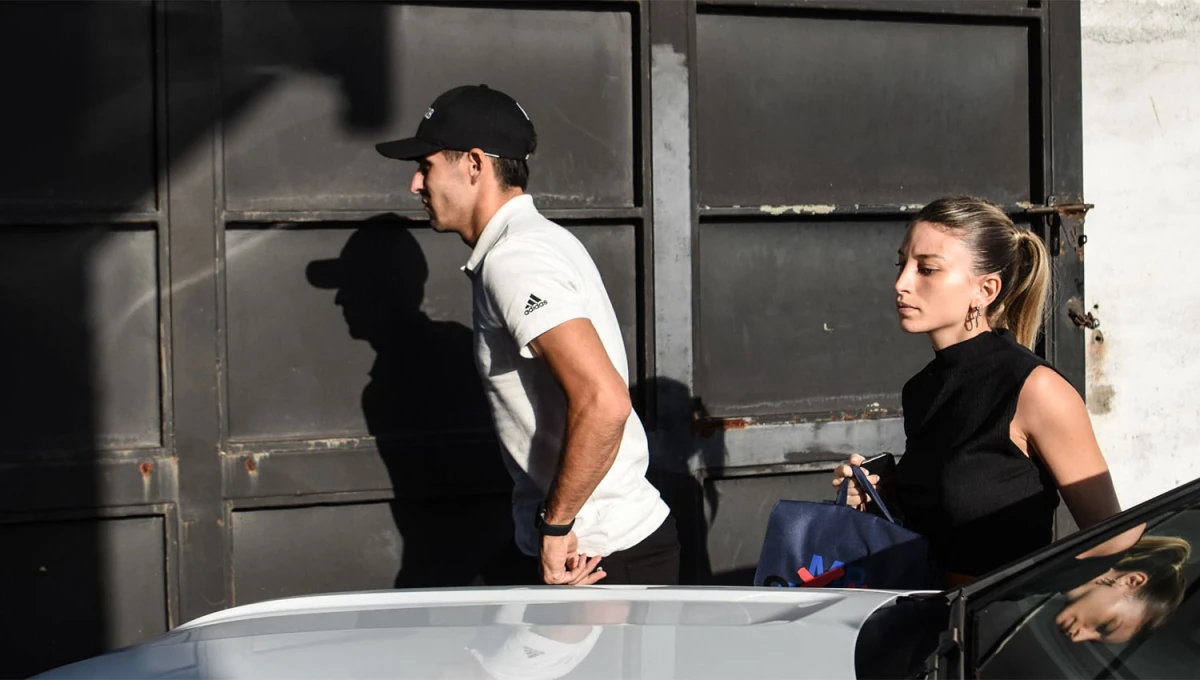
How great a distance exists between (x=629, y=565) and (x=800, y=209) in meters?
1.66

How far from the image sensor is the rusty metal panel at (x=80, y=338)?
3.38m

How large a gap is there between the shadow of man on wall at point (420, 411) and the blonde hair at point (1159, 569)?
224 cm

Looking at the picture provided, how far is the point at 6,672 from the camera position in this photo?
3.44 meters

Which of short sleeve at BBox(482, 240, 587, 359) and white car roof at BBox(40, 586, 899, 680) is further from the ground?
short sleeve at BBox(482, 240, 587, 359)

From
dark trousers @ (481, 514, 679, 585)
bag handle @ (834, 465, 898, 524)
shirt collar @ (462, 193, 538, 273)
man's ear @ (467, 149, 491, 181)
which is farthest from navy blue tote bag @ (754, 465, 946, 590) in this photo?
man's ear @ (467, 149, 491, 181)

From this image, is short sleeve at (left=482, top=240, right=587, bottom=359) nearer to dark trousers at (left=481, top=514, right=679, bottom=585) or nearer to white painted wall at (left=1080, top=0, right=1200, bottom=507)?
dark trousers at (left=481, top=514, right=679, bottom=585)

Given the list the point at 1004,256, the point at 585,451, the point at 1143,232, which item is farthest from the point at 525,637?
the point at 1143,232

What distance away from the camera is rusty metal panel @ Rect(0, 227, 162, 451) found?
338 cm

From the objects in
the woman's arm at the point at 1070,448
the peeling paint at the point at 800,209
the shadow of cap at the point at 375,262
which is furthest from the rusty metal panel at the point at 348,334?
the woman's arm at the point at 1070,448

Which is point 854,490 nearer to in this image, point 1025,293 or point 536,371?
point 1025,293

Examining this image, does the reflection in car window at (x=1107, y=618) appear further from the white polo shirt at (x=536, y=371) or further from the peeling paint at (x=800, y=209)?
the peeling paint at (x=800, y=209)

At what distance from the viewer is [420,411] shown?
12.1 ft

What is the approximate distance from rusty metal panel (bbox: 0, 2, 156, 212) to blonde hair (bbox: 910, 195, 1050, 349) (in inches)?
91.3

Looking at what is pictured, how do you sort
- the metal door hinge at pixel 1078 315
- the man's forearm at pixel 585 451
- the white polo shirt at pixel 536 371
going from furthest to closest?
the metal door hinge at pixel 1078 315 < the white polo shirt at pixel 536 371 < the man's forearm at pixel 585 451
